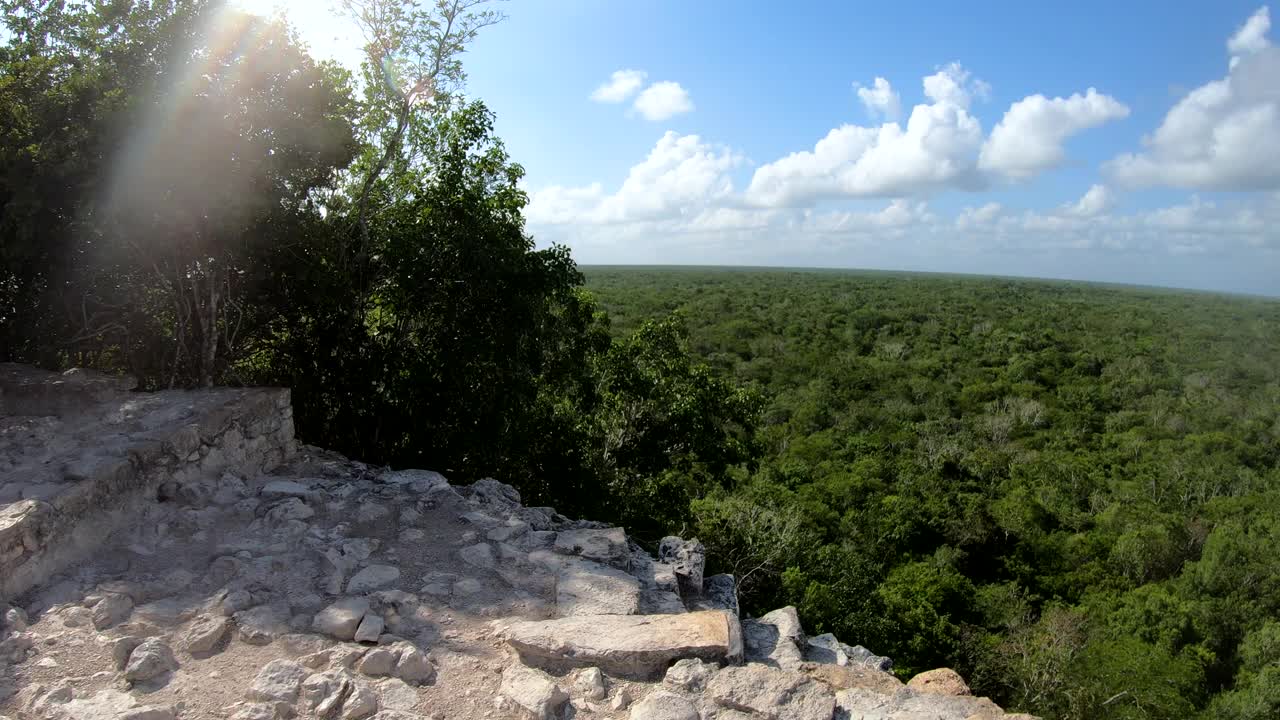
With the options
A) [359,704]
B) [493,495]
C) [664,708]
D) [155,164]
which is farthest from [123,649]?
[155,164]

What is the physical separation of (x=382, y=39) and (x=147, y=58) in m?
1.89

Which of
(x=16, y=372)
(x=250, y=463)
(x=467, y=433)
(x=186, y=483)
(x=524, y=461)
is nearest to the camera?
(x=186, y=483)

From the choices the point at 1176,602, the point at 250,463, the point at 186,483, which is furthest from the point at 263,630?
the point at 1176,602

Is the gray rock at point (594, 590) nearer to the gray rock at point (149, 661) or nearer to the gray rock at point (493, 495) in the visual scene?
the gray rock at point (493, 495)

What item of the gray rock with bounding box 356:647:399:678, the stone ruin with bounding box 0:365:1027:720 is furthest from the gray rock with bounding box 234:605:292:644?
the gray rock with bounding box 356:647:399:678

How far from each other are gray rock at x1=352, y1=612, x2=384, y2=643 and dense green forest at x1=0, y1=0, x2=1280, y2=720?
3551mm

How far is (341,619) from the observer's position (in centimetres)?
338

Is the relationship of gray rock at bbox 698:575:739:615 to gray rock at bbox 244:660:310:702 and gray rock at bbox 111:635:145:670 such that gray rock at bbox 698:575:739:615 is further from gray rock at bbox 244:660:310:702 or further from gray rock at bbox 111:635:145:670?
gray rock at bbox 111:635:145:670

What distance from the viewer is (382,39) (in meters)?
6.61

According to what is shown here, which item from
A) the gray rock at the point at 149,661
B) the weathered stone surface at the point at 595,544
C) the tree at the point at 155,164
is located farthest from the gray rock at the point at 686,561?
the tree at the point at 155,164

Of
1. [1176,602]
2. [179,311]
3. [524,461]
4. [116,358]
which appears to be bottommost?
[1176,602]

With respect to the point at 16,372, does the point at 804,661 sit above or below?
below

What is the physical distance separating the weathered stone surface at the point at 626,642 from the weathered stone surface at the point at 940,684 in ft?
2.95

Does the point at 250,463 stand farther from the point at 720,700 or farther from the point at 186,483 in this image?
the point at 720,700
